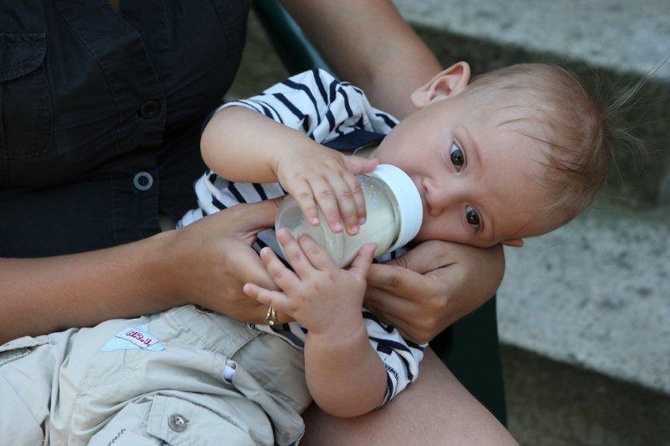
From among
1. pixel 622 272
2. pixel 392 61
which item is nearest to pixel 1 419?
pixel 392 61

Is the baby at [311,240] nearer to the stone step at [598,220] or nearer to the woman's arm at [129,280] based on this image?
the woman's arm at [129,280]

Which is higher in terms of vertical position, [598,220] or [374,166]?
[374,166]

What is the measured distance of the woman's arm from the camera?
1377mm

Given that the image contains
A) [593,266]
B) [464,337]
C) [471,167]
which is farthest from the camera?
[593,266]

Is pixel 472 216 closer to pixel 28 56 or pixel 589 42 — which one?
pixel 28 56

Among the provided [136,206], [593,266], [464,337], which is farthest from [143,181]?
[593,266]

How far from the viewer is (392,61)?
1865mm

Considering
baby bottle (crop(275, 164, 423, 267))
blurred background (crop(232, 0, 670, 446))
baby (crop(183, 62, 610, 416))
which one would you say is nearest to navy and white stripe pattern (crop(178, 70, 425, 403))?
baby (crop(183, 62, 610, 416))

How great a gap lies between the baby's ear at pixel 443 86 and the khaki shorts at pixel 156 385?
0.44 metres

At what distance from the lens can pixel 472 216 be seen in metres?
1.44

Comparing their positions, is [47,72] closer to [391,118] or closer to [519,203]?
[391,118]

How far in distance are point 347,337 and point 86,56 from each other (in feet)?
1.99

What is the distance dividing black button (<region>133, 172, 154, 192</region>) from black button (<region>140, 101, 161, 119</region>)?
3.9 inches

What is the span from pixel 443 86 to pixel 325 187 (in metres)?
0.44
